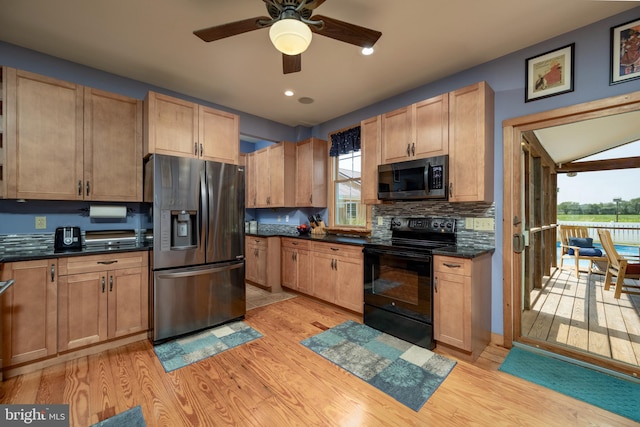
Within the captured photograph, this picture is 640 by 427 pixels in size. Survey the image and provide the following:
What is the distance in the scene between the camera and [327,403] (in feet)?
5.72

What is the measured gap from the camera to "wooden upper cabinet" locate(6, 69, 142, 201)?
7.27ft

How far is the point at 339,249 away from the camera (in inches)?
128

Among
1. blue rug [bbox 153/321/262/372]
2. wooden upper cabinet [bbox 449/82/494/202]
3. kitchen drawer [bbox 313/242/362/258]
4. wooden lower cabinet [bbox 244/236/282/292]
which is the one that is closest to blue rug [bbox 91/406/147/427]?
blue rug [bbox 153/321/262/372]

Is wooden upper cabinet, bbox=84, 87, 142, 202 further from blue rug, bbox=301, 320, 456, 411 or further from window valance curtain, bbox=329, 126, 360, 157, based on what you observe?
window valance curtain, bbox=329, 126, 360, 157

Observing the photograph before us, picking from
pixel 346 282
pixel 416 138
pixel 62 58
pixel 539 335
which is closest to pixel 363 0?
pixel 416 138

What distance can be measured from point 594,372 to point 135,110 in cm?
476

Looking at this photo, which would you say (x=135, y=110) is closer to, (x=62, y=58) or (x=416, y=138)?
(x=62, y=58)

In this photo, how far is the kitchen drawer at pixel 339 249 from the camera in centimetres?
305

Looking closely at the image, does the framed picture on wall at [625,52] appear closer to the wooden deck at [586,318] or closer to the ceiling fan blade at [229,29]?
the wooden deck at [586,318]

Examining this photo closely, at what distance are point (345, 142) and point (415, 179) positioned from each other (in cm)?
155

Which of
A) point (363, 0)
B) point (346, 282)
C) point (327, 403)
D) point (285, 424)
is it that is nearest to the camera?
point (285, 424)

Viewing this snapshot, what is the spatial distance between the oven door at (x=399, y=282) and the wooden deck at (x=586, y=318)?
44.3 inches

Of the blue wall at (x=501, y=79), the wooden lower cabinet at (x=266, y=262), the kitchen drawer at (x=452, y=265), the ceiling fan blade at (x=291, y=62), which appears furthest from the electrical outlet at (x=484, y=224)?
the wooden lower cabinet at (x=266, y=262)

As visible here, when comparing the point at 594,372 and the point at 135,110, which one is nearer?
the point at 594,372
